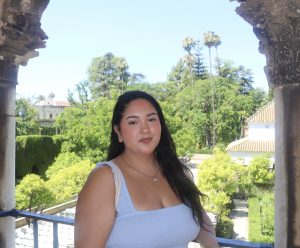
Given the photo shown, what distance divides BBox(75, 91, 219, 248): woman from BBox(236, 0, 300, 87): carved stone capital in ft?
2.67

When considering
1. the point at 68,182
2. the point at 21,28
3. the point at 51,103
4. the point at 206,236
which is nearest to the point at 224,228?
the point at 68,182

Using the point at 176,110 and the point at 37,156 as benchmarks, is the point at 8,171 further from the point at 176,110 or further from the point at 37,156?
the point at 176,110

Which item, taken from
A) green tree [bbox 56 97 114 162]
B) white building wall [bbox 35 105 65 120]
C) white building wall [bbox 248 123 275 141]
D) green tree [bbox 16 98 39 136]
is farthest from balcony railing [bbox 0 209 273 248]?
white building wall [bbox 35 105 65 120]

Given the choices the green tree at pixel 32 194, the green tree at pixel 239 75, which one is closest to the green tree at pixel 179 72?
the green tree at pixel 239 75

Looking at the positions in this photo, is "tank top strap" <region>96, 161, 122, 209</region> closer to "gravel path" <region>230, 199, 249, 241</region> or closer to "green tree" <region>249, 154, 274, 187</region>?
"gravel path" <region>230, 199, 249, 241</region>

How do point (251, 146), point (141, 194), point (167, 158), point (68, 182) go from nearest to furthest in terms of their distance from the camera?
point (141, 194) < point (167, 158) < point (68, 182) < point (251, 146)

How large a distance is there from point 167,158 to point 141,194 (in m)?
0.27

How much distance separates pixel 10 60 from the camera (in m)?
2.86

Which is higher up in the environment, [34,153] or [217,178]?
[34,153]

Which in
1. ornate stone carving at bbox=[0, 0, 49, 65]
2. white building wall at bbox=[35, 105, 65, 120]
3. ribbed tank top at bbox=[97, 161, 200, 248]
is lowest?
ribbed tank top at bbox=[97, 161, 200, 248]

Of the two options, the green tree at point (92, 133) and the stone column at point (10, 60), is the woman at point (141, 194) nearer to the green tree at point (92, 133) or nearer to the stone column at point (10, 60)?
the stone column at point (10, 60)

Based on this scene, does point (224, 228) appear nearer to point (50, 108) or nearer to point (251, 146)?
point (251, 146)

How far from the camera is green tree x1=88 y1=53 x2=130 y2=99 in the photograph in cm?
4928

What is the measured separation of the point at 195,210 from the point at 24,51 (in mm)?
1874
